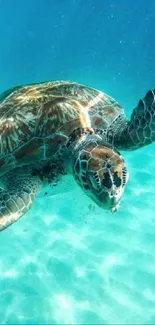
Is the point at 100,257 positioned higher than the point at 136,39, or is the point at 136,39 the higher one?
the point at 100,257

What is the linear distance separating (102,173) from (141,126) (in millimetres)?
1483

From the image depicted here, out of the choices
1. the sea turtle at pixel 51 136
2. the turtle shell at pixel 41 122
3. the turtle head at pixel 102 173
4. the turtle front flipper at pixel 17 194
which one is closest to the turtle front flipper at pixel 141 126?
the sea turtle at pixel 51 136

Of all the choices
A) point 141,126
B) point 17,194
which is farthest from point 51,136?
point 141,126

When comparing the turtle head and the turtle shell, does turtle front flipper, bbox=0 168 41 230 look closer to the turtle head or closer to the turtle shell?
the turtle shell

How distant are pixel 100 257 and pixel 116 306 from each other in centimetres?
124

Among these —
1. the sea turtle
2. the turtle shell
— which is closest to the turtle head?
the sea turtle

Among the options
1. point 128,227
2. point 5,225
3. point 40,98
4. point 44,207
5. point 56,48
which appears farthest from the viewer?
point 56,48

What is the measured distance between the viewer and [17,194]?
5.23 m

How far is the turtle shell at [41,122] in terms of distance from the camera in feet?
18.1

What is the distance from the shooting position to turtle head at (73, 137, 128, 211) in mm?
4332

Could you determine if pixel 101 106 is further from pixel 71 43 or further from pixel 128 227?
pixel 71 43

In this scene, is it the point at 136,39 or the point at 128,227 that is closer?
the point at 128,227

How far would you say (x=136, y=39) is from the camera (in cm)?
5988

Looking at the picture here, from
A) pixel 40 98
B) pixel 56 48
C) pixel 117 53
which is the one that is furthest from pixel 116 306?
pixel 56 48
